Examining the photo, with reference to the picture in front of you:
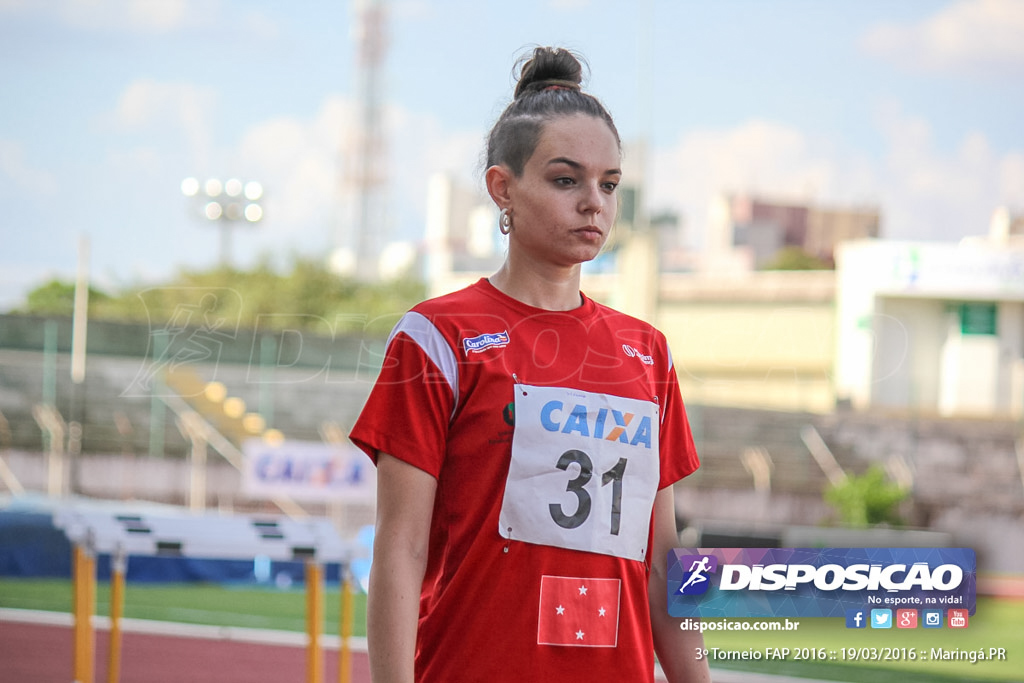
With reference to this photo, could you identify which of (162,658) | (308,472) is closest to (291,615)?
(162,658)

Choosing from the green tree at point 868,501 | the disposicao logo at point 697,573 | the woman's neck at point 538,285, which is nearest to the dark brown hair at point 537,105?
the woman's neck at point 538,285

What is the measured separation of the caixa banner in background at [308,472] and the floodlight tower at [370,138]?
54.7 meters

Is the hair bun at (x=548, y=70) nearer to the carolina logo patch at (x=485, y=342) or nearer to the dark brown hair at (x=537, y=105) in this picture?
the dark brown hair at (x=537, y=105)

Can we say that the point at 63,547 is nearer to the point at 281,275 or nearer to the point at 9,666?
the point at 9,666

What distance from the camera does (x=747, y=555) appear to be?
2.27m

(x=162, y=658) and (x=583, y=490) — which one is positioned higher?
(x=583, y=490)

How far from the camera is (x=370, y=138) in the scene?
72.5 m

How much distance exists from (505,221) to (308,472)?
463 inches

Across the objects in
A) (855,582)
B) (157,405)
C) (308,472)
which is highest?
(855,582)

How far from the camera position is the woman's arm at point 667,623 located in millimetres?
1803

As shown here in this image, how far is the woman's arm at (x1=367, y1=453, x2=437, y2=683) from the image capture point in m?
1.59

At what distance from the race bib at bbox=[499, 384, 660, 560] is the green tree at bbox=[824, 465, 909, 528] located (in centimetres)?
1567

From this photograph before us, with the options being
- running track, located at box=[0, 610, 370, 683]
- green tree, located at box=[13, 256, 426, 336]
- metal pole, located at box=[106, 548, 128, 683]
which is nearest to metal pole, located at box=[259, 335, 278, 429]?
running track, located at box=[0, 610, 370, 683]

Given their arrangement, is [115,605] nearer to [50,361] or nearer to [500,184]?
[500,184]
